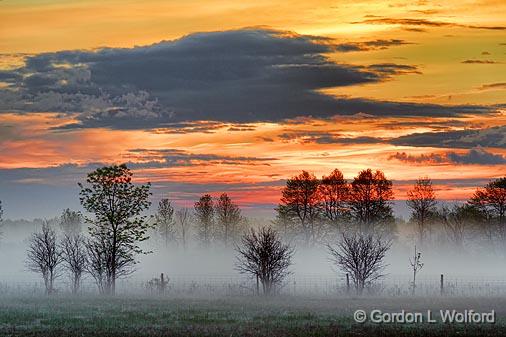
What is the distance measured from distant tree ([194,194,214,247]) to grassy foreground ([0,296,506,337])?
79.9 metres

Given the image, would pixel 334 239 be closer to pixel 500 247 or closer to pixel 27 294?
pixel 500 247

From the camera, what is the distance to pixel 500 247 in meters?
111

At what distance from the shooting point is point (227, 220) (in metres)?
140

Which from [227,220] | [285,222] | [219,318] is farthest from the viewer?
[227,220]

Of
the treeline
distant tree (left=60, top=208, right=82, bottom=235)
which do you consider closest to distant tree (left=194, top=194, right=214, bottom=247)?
the treeline

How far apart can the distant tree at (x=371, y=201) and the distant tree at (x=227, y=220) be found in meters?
36.8

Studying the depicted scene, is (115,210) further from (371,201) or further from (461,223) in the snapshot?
(461,223)

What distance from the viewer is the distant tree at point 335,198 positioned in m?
105

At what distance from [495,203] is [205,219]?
54970 mm

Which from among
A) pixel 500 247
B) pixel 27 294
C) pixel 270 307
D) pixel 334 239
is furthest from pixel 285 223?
pixel 270 307

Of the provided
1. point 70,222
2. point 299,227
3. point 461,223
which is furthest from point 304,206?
point 70,222

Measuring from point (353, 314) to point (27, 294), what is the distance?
35.5 metres

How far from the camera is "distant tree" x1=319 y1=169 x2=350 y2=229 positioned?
10506 cm

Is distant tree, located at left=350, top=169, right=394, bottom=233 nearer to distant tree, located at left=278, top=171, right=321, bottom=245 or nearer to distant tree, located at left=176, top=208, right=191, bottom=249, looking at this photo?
distant tree, located at left=278, top=171, right=321, bottom=245
